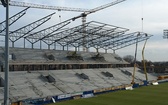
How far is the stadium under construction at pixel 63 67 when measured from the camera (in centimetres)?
4016

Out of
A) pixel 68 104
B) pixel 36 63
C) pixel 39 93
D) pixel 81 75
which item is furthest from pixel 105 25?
pixel 68 104

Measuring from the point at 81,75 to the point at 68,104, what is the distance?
25.6 meters

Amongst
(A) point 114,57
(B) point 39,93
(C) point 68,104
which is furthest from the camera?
(A) point 114,57

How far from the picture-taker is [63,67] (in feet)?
186

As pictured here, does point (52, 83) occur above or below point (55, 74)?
below

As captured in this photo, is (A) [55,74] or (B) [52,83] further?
(A) [55,74]

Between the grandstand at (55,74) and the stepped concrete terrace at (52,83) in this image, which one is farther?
the grandstand at (55,74)

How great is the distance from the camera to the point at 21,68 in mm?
48906

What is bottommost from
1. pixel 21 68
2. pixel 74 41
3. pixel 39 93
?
pixel 39 93

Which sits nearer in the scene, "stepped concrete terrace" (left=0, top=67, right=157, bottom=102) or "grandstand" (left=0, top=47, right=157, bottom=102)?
"stepped concrete terrace" (left=0, top=67, right=157, bottom=102)

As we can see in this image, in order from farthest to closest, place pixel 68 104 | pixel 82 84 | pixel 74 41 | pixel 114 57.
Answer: pixel 114 57, pixel 74 41, pixel 82 84, pixel 68 104

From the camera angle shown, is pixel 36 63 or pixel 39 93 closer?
pixel 39 93

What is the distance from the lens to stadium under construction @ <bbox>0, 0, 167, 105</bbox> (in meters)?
40.2

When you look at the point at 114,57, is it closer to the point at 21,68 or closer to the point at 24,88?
the point at 21,68
